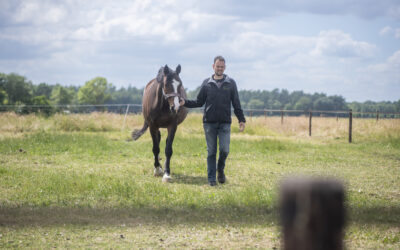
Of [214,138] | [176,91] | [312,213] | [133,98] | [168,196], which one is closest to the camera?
[312,213]

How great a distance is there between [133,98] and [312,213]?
573 feet

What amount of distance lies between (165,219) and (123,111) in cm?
2025

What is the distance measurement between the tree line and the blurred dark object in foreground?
12.1m

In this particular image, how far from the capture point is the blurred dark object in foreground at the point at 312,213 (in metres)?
1.18

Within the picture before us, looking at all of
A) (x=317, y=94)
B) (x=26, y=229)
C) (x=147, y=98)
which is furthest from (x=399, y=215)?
(x=317, y=94)

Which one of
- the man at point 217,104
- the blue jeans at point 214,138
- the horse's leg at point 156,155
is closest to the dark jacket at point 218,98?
the man at point 217,104

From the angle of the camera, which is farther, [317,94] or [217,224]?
[317,94]

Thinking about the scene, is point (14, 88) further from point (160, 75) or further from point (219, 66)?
point (219, 66)

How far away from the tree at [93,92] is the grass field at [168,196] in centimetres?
10993

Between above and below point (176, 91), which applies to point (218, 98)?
below

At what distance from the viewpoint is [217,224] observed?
16.9 feet

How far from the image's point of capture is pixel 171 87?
7.65 metres

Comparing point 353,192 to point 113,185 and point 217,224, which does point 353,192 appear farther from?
point 113,185

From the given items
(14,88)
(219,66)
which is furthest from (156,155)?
(14,88)
